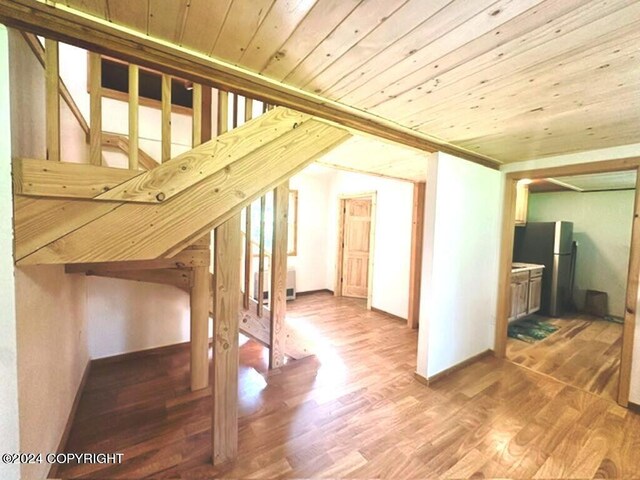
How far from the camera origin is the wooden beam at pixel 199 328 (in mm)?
2338

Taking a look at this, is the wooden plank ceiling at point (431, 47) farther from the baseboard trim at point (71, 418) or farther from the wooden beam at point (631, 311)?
the baseboard trim at point (71, 418)

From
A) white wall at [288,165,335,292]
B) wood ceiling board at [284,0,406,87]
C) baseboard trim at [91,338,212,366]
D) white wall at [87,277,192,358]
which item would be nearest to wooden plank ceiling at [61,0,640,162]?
wood ceiling board at [284,0,406,87]

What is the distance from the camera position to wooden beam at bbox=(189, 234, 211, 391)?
2.34 metres

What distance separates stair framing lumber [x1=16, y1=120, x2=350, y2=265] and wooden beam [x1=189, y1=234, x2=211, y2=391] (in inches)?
45.7

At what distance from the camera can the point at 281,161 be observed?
150cm

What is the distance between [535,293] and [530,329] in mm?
772

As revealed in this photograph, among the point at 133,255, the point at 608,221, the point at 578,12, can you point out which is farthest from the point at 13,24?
the point at 608,221

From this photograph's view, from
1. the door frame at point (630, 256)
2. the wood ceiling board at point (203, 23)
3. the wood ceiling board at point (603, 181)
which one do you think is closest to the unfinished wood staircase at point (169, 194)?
the wood ceiling board at point (203, 23)

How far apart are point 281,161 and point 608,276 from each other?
6240 mm

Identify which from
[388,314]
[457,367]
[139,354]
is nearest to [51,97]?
[139,354]

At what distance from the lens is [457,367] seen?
108 inches

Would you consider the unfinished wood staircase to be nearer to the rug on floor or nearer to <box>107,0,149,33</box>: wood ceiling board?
<box>107,0,149,33</box>: wood ceiling board

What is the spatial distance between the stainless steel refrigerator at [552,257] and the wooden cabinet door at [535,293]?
0.57ft

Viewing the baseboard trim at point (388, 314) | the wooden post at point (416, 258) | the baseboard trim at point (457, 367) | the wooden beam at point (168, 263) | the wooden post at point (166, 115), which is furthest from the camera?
the baseboard trim at point (388, 314)
